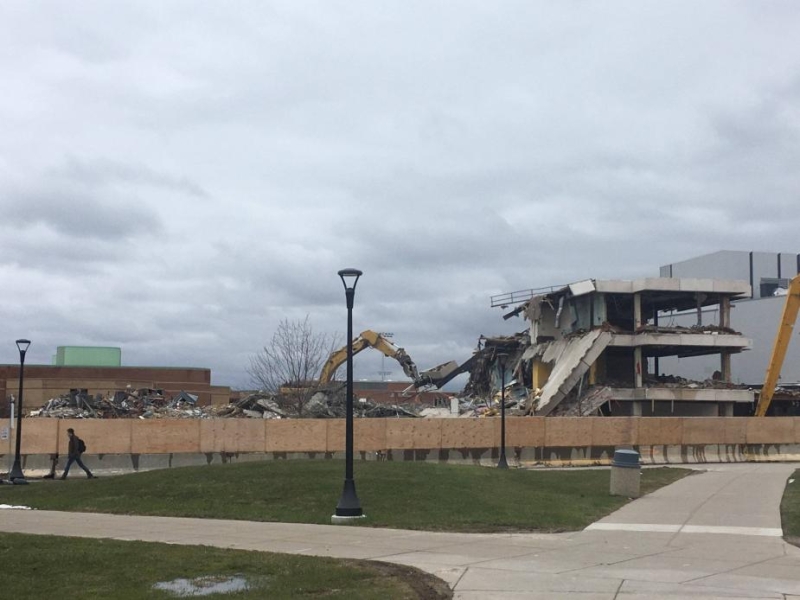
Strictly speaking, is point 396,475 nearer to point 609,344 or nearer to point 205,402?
point 609,344

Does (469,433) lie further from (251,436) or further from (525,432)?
(251,436)

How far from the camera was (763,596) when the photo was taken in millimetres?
9961

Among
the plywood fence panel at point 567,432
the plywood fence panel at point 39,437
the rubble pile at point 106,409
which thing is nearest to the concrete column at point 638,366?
the plywood fence panel at point 567,432

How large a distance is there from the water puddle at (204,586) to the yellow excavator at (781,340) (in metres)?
51.1

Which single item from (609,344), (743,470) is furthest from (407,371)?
(743,470)

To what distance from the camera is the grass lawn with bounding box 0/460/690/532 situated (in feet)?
57.1

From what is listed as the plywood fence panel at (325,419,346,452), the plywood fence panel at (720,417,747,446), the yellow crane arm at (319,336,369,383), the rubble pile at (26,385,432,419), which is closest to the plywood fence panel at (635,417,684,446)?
the plywood fence panel at (720,417,747,446)

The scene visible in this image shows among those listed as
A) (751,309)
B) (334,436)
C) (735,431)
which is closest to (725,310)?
(751,309)

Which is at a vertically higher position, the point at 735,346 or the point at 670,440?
the point at 735,346

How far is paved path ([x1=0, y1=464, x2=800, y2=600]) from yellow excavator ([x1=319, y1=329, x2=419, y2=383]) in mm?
42685

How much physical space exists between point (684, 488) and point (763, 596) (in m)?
15.4

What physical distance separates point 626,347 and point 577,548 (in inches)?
1951

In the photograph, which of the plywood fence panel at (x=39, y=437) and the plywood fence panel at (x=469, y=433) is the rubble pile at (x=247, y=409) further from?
the plywood fence panel at (x=39, y=437)

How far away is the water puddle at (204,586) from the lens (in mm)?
9711
